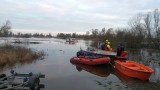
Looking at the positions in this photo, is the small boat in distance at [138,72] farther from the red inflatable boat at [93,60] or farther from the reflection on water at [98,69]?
the red inflatable boat at [93,60]

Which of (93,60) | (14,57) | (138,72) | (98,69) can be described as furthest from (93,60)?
(14,57)

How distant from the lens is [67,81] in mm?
13375

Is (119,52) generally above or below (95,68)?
above

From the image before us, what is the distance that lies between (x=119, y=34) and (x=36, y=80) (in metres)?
48.2

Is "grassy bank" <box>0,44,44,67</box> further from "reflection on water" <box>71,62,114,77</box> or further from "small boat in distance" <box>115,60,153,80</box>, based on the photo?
A: "small boat in distance" <box>115,60,153,80</box>

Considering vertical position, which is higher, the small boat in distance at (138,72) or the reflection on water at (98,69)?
the small boat in distance at (138,72)

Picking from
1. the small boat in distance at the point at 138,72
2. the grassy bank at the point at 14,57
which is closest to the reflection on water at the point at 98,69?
the small boat in distance at the point at 138,72

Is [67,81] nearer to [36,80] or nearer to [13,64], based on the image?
[36,80]

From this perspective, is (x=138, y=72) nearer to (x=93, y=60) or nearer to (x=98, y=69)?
(x=98, y=69)

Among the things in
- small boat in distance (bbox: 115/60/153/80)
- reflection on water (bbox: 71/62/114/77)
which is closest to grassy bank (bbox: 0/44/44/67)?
reflection on water (bbox: 71/62/114/77)

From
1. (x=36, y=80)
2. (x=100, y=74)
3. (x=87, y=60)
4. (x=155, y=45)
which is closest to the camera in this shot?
(x=36, y=80)

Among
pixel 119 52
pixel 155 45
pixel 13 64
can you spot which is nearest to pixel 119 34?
pixel 155 45

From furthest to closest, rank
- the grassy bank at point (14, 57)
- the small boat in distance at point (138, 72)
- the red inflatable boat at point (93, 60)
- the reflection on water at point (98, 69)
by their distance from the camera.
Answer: the red inflatable boat at point (93, 60) < the grassy bank at point (14, 57) < the reflection on water at point (98, 69) < the small boat in distance at point (138, 72)

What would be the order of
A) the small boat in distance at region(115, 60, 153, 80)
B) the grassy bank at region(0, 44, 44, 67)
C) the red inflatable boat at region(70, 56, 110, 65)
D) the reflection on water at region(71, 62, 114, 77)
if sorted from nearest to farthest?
the small boat in distance at region(115, 60, 153, 80)
the reflection on water at region(71, 62, 114, 77)
the grassy bank at region(0, 44, 44, 67)
the red inflatable boat at region(70, 56, 110, 65)
